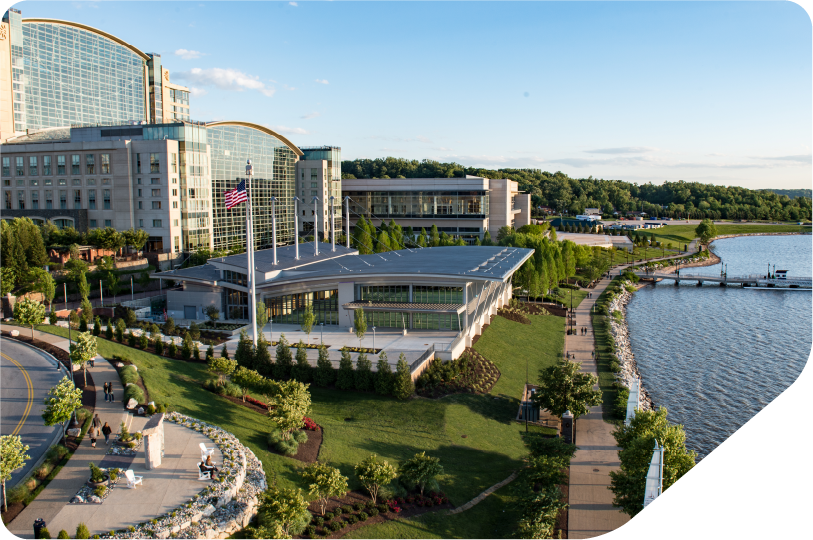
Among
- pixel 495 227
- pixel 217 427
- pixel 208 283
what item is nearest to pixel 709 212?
pixel 495 227

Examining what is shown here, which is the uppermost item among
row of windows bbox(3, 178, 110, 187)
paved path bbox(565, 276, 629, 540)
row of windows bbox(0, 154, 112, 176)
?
row of windows bbox(0, 154, 112, 176)

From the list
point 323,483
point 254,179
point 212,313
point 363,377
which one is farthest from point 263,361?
point 254,179

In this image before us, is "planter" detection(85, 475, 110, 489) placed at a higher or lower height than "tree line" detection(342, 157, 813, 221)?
lower

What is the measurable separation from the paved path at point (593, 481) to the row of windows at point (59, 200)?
167 feet

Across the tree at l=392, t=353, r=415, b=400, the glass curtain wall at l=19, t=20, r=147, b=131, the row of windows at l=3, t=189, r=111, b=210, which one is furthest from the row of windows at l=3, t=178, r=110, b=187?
the tree at l=392, t=353, r=415, b=400

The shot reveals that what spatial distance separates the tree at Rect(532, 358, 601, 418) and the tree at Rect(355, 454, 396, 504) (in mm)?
11406

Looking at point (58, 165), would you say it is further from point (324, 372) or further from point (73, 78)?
point (324, 372)

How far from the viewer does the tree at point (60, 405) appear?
19.4m

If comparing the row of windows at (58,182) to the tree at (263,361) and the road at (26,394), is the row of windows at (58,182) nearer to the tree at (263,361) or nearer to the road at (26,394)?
the road at (26,394)

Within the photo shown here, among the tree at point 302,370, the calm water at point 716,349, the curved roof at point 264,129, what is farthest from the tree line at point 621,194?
the tree at point 302,370

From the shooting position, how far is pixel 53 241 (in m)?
53.8

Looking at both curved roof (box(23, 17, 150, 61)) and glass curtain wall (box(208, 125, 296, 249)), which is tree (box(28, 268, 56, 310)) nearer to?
glass curtain wall (box(208, 125, 296, 249))

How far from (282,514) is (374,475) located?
12.8ft

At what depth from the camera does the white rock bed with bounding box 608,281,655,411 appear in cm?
3550
